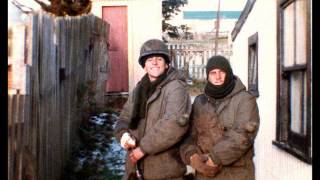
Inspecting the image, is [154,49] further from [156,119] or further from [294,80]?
[294,80]

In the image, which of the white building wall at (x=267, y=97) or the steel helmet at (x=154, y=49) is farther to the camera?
the white building wall at (x=267, y=97)

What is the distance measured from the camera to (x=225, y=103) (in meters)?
1.98

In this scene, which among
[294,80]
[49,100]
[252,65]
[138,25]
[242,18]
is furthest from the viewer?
[138,25]

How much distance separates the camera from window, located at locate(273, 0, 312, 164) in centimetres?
208

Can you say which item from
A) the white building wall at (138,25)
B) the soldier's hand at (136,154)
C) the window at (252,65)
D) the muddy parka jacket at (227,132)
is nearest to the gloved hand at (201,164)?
the muddy parka jacket at (227,132)

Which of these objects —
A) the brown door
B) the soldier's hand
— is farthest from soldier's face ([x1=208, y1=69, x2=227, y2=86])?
the brown door

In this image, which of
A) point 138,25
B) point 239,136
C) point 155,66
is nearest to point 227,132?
point 239,136

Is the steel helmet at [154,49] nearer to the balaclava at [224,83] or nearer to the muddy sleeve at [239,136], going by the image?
the balaclava at [224,83]

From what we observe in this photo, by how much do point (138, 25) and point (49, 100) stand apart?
2120 millimetres

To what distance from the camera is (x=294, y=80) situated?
245 cm

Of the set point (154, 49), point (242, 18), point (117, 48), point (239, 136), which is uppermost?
point (242, 18)

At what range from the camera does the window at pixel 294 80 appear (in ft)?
6.84

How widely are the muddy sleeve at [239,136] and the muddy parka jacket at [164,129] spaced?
16 cm
